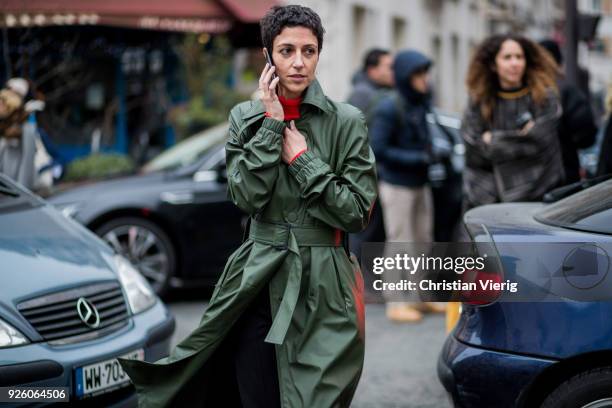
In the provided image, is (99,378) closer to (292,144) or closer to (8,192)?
(8,192)

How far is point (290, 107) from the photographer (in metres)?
3.53

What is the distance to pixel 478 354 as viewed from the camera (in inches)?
152

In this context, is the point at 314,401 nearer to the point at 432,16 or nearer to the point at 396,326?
the point at 396,326

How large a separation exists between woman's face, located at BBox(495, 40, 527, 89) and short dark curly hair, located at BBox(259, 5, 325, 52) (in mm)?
2786

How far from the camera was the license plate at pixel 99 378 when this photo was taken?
4.30m

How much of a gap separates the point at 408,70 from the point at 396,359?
2344 millimetres

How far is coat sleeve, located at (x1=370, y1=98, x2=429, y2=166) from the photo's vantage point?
764cm

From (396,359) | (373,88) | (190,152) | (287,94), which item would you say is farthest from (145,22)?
(287,94)

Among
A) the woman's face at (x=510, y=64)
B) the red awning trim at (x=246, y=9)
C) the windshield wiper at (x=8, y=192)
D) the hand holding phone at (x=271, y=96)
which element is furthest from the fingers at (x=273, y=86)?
the red awning trim at (x=246, y=9)

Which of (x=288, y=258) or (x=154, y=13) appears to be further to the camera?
(x=154, y=13)

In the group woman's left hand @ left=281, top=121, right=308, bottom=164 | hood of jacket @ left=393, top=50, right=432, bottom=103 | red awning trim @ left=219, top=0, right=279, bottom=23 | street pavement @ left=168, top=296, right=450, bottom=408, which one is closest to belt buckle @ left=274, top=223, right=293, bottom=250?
woman's left hand @ left=281, top=121, right=308, bottom=164

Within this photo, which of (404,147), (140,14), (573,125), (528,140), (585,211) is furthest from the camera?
(140,14)

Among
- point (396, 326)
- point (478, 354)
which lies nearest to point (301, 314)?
point (478, 354)

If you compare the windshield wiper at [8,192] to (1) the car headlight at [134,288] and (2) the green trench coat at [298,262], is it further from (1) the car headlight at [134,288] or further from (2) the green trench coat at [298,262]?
(2) the green trench coat at [298,262]
